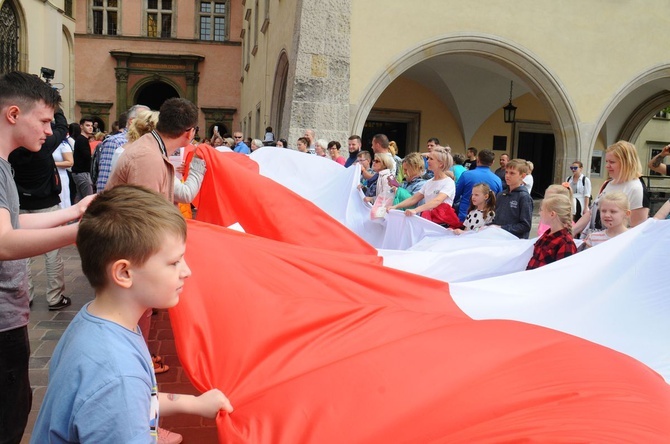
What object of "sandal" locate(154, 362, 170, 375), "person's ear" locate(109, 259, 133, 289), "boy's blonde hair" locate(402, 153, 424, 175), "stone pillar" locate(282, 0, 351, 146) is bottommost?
"sandal" locate(154, 362, 170, 375)

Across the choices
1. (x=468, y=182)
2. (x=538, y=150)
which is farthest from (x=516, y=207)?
(x=538, y=150)

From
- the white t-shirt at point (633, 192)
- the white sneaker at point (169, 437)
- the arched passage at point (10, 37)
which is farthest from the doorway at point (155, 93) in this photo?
the white sneaker at point (169, 437)

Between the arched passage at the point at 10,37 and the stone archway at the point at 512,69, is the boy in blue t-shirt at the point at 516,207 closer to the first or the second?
the stone archway at the point at 512,69

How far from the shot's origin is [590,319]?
357 centimetres

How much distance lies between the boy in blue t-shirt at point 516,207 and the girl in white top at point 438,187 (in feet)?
2.62

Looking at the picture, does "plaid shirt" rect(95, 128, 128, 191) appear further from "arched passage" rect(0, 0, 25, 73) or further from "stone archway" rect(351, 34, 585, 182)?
"arched passage" rect(0, 0, 25, 73)

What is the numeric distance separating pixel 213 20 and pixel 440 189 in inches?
1203

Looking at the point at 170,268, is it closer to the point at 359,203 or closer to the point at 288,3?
the point at 359,203

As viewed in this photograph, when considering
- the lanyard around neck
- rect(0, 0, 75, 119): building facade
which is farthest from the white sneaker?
rect(0, 0, 75, 119): building facade

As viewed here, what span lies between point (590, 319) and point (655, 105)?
17.1 m

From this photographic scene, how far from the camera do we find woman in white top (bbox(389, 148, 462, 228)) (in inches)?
269

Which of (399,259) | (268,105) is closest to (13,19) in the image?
(268,105)

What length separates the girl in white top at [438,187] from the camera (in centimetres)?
682

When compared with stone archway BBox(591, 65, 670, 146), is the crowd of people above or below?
below
